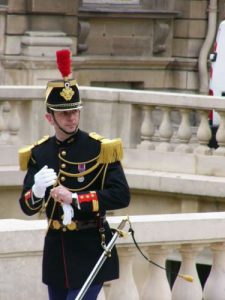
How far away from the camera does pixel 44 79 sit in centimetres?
2334

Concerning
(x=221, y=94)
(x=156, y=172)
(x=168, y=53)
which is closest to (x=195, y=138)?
(x=156, y=172)

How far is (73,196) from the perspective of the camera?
8094 millimetres

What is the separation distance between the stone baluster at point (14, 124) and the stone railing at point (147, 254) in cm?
529

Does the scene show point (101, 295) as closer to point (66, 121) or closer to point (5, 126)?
point (66, 121)

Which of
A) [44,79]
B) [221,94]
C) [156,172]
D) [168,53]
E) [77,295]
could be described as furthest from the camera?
[168,53]

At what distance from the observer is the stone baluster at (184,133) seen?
13977mm

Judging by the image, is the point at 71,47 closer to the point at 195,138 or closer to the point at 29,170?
the point at 195,138

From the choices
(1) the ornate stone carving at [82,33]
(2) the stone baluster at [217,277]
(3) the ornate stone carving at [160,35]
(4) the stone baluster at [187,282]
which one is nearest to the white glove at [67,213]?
(4) the stone baluster at [187,282]

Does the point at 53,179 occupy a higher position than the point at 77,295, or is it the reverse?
the point at 53,179

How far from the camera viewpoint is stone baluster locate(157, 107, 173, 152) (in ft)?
46.1

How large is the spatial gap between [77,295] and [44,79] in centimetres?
1545

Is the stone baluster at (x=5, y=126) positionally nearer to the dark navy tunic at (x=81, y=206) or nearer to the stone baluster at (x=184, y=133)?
the stone baluster at (x=184, y=133)

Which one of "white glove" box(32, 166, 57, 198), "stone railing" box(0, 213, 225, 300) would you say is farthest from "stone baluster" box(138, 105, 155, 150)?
"white glove" box(32, 166, 57, 198)

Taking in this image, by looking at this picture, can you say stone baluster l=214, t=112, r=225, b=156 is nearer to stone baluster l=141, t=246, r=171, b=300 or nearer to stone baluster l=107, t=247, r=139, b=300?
stone baluster l=141, t=246, r=171, b=300
